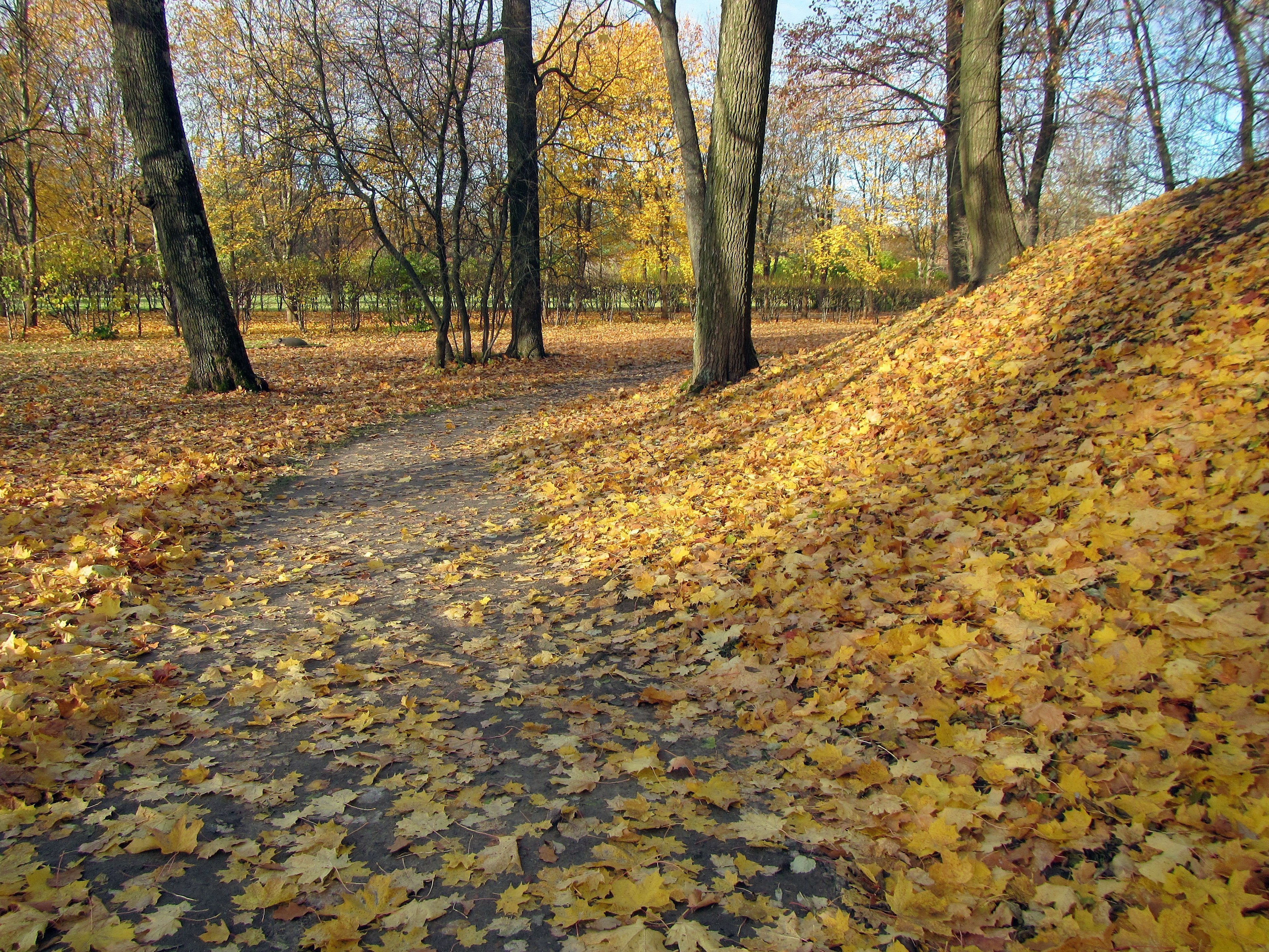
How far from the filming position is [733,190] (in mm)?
8789

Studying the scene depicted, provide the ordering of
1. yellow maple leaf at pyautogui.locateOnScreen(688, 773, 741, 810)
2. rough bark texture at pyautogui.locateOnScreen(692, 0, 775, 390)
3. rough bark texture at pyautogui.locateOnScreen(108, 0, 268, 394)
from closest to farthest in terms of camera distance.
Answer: yellow maple leaf at pyautogui.locateOnScreen(688, 773, 741, 810)
rough bark texture at pyautogui.locateOnScreen(692, 0, 775, 390)
rough bark texture at pyautogui.locateOnScreen(108, 0, 268, 394)

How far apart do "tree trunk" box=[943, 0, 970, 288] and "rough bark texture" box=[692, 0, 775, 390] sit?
21.5 feet

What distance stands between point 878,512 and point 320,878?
343 centimetres

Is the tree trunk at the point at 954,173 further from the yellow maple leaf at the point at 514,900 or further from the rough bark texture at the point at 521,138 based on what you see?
the yellow maple leaf at the point at 514,900

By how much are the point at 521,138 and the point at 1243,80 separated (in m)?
11.7

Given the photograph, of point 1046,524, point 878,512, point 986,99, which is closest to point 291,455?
point 878,512

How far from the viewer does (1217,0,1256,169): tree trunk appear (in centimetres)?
648

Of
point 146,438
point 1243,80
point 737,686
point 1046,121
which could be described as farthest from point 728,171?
point 1046,121

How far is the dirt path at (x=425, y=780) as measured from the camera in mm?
2225

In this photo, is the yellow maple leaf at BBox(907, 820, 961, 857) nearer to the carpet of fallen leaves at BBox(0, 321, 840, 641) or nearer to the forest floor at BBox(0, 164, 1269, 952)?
the forest floor at BBox(0, 164, 1269, 952)

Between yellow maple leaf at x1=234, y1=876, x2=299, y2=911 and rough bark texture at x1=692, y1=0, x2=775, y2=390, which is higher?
rough bark texture at x1=692, y1=0, x2=775, y2=390

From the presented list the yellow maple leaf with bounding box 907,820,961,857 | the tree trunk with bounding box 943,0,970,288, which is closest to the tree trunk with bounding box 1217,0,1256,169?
the tree trunk with bounding box 943,0,970,288

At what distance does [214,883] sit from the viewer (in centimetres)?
234

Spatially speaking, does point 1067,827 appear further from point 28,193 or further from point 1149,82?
point 28,193
